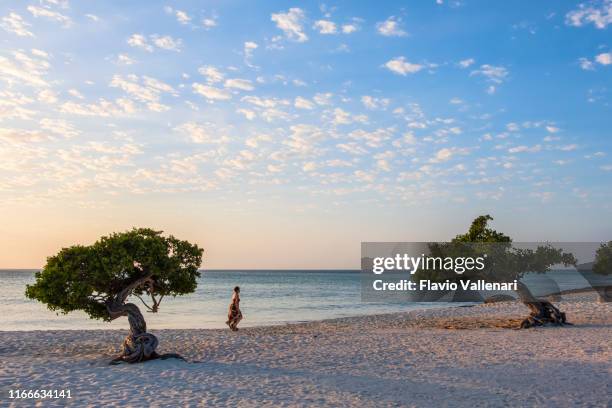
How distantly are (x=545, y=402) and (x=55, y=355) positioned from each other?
49.3 ft

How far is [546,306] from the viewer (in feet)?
85.3

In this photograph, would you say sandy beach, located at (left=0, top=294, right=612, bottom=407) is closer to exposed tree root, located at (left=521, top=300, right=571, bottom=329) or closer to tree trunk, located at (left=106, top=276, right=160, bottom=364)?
tree trunk, located at (left=106, top=276, right=160, bottom=364)

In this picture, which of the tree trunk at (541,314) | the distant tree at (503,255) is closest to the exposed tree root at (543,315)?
the tree trunk at (541,314)

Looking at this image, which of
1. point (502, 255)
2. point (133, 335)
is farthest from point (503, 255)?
point (133, 335)

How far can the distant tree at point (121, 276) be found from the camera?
15812 mm

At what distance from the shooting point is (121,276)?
1688 cm

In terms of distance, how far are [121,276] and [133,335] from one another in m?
1.81

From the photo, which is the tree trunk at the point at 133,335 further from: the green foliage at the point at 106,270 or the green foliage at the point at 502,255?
the green foliage at the point at 502,255

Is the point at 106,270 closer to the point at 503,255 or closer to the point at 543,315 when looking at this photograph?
the point at 543,315

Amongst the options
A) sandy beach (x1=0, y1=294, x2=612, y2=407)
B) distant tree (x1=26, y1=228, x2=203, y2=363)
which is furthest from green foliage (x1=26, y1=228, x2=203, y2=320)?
sandy beach (x1=0, y1=294, x2=612, y2=407)

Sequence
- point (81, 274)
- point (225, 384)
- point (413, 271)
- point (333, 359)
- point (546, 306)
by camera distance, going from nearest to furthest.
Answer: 1. point (225, 384)
2. point (81, 274)
3. point (333, 359)
4. point (546, 306)
5. point (413, 271)

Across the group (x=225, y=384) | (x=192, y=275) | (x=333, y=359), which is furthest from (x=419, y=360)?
(x=192, y=275)

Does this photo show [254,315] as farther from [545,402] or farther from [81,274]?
[545,402]

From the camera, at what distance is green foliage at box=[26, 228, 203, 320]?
51.8 feet
